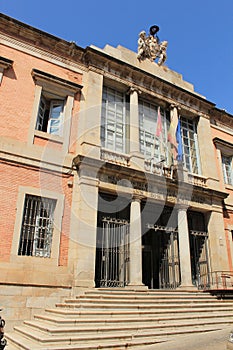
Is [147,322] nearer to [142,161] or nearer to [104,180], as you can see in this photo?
[104,180]

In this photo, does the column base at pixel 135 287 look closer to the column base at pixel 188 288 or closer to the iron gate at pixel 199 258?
the column base at pixel 188 288

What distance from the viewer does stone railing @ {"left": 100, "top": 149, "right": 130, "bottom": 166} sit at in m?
11.1

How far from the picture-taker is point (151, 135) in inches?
511

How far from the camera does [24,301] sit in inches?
318

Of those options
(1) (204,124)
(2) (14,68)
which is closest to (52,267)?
(2) (14,68)

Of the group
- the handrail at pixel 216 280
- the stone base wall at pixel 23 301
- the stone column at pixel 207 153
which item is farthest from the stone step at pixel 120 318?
the stone column at pixel 207 153

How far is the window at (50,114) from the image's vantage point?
10.7 m

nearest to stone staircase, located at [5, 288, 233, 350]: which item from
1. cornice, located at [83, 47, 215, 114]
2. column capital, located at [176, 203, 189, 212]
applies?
column capital, located at [176, 203, 189, 212]

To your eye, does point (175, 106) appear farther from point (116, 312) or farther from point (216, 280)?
point (116, 312)

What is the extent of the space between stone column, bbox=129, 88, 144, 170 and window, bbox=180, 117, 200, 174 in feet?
9.94

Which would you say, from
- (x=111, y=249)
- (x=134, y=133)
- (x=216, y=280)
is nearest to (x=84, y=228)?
(x=111, y=249)

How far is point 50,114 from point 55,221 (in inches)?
163

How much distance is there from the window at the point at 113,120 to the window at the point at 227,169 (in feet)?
20.2

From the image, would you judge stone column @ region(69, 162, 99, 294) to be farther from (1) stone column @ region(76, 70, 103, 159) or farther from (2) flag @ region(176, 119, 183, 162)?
(2) flag @ region(176, 119, 183, 162)
